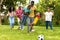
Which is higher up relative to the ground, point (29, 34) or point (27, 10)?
point (27, 10)

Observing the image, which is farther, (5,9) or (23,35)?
(5,9)

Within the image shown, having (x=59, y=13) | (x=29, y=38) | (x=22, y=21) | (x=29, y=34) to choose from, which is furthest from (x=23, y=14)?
(x=59, y=13)

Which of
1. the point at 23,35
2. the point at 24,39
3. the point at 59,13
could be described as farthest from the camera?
the point at 59,13

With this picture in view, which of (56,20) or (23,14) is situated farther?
(56,20)

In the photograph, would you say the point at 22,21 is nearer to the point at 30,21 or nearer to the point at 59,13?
the point at 30,21

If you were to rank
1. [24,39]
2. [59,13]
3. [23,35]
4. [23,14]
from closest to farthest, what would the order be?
[24,39], [23,35], [23,14], [59,13]

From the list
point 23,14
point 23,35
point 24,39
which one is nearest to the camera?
point 24,39

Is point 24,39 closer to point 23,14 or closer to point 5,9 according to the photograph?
point 23,14

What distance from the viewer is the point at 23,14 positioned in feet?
65.4

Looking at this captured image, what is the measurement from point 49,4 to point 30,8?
1974cm

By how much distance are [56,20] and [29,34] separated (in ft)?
61.1

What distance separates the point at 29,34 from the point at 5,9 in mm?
19466

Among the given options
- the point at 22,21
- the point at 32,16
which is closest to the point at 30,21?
the point at 32,16

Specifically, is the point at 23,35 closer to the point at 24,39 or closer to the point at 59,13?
the point at 24,39
